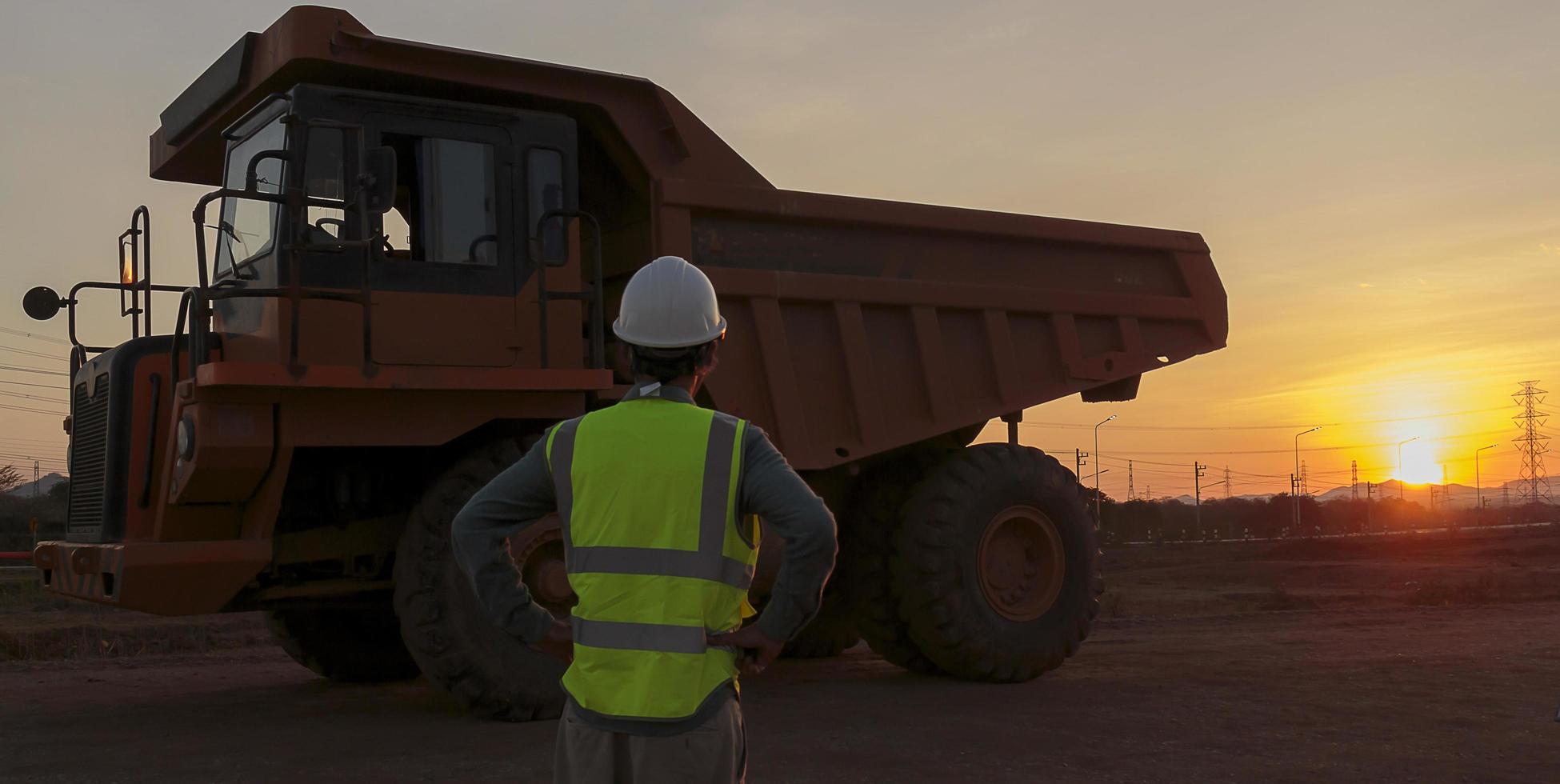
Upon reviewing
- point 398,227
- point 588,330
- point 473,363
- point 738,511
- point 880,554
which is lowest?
point 880,554

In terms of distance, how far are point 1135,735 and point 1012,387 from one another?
3.08 m

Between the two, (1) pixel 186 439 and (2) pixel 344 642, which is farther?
(2) pixel 344 642

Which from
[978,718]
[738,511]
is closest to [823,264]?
[978,718]

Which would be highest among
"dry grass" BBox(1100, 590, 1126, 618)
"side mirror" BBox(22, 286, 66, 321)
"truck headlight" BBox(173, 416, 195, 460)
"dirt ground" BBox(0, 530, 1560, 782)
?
"side mirror" BBox(22, 286, 66, 321)

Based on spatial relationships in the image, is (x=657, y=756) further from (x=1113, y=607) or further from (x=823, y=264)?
(x=1113, y=607)

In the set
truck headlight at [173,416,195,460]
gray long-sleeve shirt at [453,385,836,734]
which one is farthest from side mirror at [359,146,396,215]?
gray long-sleeve shirt at [453,385,836,734]

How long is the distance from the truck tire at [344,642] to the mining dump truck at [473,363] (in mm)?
20

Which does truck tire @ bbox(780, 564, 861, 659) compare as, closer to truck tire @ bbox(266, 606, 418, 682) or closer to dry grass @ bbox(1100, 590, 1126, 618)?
truck tire @ bbox(266, 606, 418, 682)

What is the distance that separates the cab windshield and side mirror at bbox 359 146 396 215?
0.70 metres

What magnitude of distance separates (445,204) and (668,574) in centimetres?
488

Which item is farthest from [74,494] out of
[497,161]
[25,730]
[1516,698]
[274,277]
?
[1516,698]

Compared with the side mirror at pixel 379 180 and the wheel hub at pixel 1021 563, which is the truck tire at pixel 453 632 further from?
the wheel hub at pixel 1021 563

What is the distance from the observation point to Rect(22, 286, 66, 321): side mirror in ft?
24.3

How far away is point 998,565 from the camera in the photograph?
8.93 m
